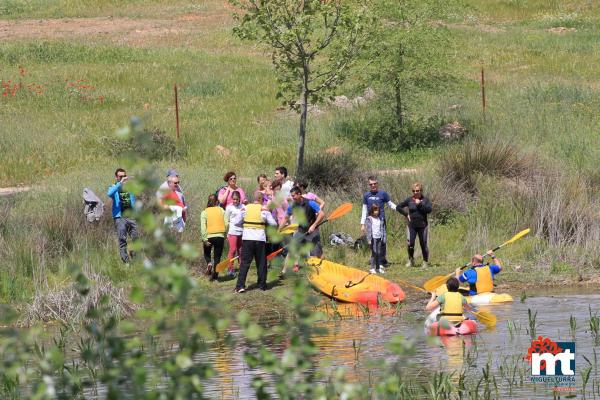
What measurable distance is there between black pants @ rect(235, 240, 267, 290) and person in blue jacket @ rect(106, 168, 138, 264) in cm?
203

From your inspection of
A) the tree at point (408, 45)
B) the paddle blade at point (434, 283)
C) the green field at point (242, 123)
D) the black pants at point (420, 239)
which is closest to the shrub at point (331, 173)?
the green field at point (242, 123)

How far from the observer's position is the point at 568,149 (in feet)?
89.3

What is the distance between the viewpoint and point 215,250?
1900 centimetres

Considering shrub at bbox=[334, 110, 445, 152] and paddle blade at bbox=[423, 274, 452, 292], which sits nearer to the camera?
paddle blade at bbox=[423, 274, 452, 292]

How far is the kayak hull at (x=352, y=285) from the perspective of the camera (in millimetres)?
17328

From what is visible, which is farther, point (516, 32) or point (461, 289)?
point (516, 32)

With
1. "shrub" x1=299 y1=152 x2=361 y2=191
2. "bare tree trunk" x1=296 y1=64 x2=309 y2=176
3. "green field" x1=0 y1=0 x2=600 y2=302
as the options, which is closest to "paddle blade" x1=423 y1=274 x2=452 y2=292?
"green field" x1=0 y1=0 x2=600 y2=302

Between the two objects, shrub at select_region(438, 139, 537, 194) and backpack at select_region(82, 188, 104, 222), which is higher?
backpack at select_region(82, 188, 104, 222)

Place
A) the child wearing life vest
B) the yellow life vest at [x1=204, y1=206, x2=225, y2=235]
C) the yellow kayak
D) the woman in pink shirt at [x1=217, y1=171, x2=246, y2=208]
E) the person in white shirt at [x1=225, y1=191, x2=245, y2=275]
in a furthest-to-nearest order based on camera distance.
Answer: the child wearing life vest
the woman in pink shirt at [x1=217, y1=171, x2=246, y2=208]
the yellow life vest at [x1=204, y1=206, x2=225, y2=235]
the person in white shirt at [x1=225, y1=191, x2=245, y2=275]
the yellow kayak

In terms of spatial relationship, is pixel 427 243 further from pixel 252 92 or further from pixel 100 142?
pixel 252 92

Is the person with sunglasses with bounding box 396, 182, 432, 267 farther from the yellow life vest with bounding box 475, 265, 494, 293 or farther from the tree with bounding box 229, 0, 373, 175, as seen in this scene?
the tree with bounding box 229, 0, 373, 175

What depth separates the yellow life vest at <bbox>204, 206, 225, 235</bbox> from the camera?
18734mm

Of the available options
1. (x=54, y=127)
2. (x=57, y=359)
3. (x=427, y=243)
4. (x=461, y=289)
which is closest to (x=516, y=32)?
(x=54, y=127)

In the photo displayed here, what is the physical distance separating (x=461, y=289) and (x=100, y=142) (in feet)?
51.4
